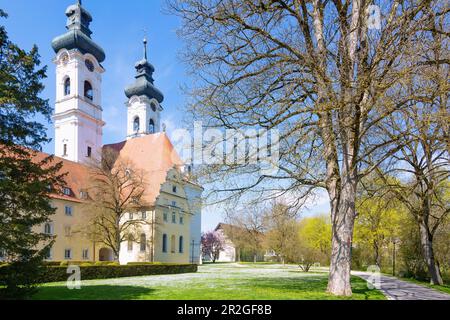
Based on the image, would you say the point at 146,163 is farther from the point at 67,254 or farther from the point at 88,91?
the point at 67,254

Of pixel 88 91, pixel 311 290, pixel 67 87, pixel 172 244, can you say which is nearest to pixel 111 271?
pixel 311 290

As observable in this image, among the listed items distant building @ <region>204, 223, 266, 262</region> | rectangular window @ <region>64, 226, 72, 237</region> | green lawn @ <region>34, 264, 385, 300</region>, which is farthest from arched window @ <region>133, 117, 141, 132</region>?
green lawn @ <region>34, 264, 385, 300</region>

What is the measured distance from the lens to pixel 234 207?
12.3 meters

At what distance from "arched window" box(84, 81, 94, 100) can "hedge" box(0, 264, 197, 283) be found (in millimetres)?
26687

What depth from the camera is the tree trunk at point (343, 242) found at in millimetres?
11492

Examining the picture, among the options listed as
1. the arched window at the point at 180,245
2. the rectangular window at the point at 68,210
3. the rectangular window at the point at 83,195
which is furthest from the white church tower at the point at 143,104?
the rectangular window at the point at 68,210

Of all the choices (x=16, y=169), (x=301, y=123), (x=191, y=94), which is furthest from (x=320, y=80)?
(x=16, y=169)

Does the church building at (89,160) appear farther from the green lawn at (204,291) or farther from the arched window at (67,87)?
the green lawn at (204,291)

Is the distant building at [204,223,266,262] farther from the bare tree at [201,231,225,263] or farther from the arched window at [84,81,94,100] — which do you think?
the arched window at [84,81,94,100]

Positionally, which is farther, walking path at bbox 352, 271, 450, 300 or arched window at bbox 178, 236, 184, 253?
arched window at bbox 178, 236, 184, 253

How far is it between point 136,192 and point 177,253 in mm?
9788

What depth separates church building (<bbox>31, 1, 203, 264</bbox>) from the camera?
35625mm

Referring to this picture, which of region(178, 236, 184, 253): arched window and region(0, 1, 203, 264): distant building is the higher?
region(0, 1, 203, 264): distant building

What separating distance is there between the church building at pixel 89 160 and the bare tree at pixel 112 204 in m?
1.29
